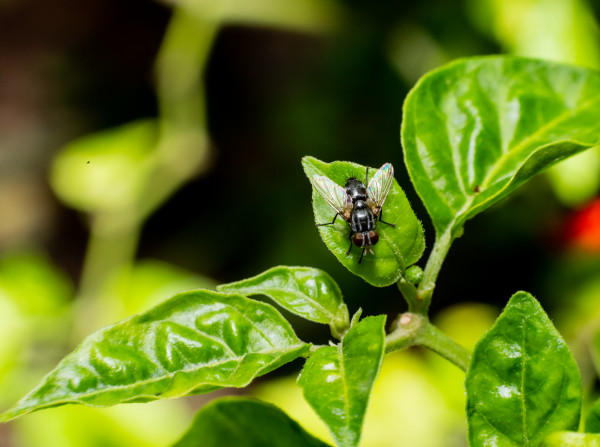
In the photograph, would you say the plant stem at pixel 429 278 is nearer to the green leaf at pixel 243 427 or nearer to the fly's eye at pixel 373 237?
the fly's eye at pixel 373 237

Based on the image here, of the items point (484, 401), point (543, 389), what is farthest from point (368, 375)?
point (543, 389)

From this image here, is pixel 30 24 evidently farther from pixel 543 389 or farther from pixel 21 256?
pixel 543 389

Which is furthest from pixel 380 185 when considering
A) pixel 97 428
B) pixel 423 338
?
pixel 97 428

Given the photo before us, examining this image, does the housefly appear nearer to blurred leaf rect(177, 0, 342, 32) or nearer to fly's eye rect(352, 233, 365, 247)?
fly's eye rect(352, 233, 365, 247)

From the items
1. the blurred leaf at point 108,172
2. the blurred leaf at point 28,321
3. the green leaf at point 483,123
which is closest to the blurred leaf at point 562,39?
the green leaf at point 483,123

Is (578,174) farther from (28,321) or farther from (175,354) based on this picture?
(28,321)

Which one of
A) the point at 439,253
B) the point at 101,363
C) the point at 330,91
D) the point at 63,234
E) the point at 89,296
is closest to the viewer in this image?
the point at 101,363

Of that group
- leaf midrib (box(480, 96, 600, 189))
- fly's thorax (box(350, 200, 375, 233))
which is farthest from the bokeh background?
fly's thorax (box(350, 200, 375, 233))
